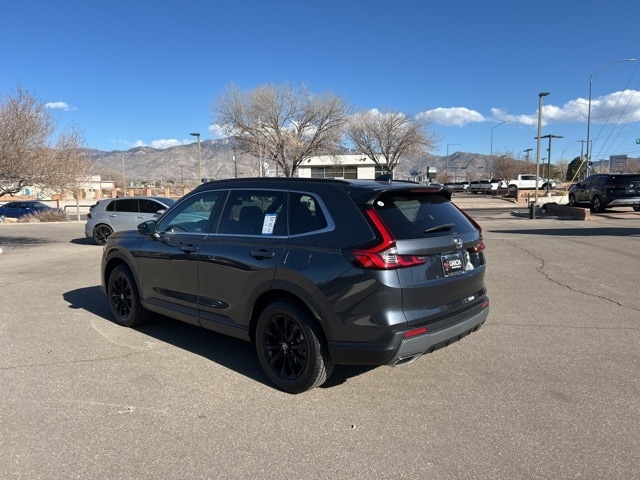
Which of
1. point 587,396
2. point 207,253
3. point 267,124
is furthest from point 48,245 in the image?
point 267,124

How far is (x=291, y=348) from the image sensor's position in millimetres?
3938

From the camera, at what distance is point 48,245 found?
15523 millimetres

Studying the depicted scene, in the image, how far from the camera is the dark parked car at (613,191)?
21.5 metres

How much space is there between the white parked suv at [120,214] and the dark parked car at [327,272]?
11107 mm

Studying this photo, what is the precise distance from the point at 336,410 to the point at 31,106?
1425cm

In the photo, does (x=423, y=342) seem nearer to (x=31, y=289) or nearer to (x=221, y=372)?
(x=221, y=372)

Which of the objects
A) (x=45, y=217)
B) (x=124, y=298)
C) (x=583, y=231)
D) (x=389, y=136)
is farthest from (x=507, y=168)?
(x=124, y=298)

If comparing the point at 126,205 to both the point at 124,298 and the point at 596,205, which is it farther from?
the point at 596,205

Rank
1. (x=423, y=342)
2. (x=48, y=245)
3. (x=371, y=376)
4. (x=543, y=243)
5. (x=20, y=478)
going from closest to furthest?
(x=20, y=478) → (x=423, y=342) → (x=371, y=376) → (x=543, y=243) → (x=48, y=245)

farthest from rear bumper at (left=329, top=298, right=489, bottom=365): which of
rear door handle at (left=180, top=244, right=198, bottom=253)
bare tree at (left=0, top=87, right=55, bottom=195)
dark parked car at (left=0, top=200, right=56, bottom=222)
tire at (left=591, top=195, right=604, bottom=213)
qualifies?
dark parked car at (left=0, top=200, right=56, bottom=222)

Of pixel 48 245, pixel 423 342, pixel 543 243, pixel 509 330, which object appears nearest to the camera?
pixel 423 342

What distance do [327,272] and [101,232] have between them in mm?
13750

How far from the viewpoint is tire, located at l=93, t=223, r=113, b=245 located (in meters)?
15.3

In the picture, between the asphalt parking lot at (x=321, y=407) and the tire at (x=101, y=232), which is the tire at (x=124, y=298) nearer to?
the asphalt parking lot at (x=321, y=407)
